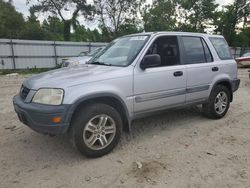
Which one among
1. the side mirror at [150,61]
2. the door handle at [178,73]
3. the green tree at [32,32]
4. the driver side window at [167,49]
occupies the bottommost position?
the door handle at [178,73]

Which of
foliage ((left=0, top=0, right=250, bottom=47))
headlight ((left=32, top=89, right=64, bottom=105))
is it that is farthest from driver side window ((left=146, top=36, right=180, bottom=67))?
foliage ((left=0, top=0, right=250, bottom=47))

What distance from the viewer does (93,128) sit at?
3.41 meters

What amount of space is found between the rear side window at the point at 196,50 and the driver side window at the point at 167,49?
230 mm

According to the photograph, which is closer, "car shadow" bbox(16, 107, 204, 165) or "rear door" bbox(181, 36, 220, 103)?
"car shadow" bbox(16, 107, 204, 165)

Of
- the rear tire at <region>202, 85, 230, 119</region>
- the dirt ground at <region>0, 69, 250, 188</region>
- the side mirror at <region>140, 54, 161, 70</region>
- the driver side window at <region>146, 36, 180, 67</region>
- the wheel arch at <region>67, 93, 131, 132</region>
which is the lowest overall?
the dirt ground at <region>0, 69, 250, 188</region>

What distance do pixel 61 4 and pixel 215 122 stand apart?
2709cm

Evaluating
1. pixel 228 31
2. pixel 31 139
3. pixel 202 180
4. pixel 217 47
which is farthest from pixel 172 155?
pixel 228 31

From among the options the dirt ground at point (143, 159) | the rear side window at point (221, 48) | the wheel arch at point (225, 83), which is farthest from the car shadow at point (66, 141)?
the rear side window at point (221, 48)

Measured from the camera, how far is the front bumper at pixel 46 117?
304cm

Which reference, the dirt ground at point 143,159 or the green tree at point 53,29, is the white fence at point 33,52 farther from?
the green tree at point 53,29

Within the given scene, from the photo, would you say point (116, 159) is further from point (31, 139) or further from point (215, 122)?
point (215, 122)

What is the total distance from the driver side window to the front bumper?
6.15 ft

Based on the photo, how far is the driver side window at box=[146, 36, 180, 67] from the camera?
4172mm

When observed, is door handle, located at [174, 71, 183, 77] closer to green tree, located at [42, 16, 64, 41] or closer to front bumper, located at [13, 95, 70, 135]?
front bumper, located at [13, 95, 70, 135]
